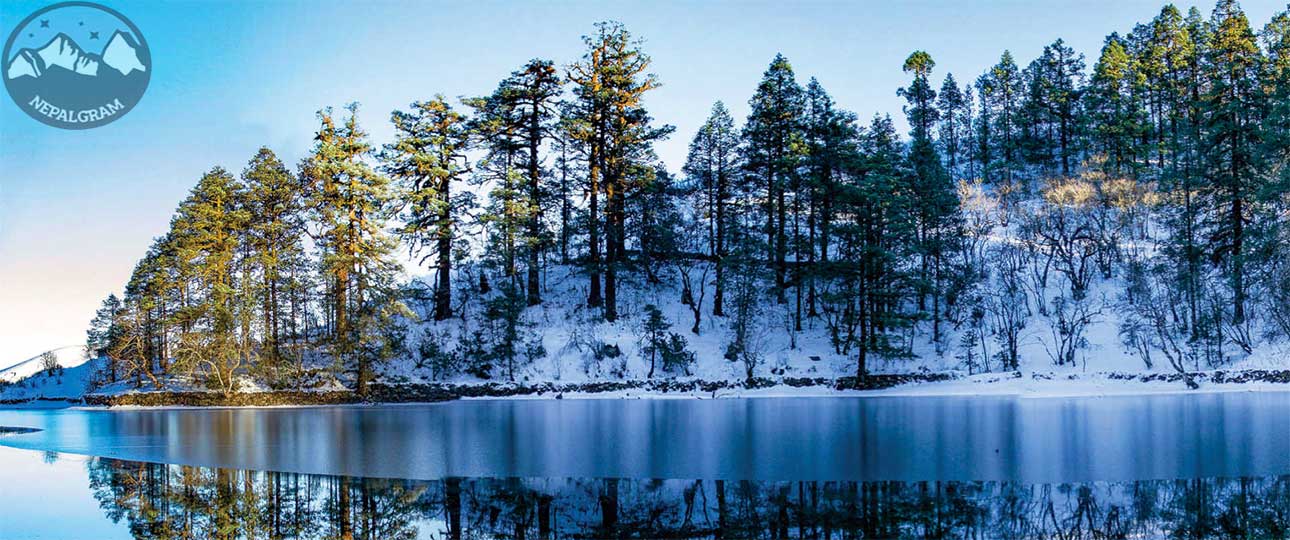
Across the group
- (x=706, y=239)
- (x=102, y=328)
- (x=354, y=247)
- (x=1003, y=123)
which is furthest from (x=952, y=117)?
(x=102, y=328)

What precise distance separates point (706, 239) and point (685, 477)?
35408 mm

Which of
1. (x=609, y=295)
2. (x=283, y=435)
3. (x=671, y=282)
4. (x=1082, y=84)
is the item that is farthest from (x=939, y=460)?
(x=1082, y=84)

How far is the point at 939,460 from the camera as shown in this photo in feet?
45.2

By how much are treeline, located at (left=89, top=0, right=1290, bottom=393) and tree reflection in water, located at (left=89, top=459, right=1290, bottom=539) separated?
23.0 meters

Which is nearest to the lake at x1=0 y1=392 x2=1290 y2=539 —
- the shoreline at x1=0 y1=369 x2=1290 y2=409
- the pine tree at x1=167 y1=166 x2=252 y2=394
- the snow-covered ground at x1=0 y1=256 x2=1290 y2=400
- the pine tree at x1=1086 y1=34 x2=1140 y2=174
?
the shoreline at x1=0 y1=369 x2=1290 y2=409

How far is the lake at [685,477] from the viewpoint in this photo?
31.0 feet

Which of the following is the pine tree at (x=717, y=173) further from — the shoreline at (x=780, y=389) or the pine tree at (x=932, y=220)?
the pine tree at (x=932, y=220)

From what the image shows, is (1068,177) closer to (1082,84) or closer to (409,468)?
(1082,84)

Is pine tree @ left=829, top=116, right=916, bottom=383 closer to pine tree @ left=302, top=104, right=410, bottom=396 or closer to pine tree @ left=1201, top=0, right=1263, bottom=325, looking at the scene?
pine tree @ left=1201, top=0, right=1263, bottom=325

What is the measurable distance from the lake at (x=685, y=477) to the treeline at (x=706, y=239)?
42.8 ft

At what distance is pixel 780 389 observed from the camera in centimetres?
3412

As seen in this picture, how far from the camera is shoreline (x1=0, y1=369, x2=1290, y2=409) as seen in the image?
102ft

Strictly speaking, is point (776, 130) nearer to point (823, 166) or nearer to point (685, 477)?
point (823, 166)

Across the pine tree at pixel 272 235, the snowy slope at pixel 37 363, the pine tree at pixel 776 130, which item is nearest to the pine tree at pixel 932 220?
the pine tree at pixel 776 130
